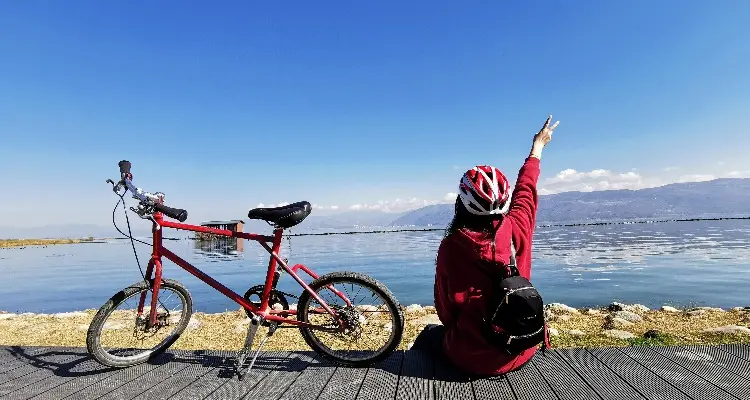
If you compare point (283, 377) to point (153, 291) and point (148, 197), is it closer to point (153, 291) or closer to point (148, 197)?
point (153, 291)

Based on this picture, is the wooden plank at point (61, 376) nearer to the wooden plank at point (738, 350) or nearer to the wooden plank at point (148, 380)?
the wooden plank at point (148, 380)

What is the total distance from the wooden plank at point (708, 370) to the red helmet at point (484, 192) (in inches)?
103

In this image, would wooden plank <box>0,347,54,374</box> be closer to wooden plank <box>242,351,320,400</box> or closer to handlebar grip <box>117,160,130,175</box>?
handlebar grip <box>117,160,130,175</box>

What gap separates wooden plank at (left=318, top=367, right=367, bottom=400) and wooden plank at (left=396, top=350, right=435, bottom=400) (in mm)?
417

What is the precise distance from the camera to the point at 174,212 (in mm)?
4875

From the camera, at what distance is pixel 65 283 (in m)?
24.3

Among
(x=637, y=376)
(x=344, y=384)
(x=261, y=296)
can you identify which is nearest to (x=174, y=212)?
(x=261, y=296)

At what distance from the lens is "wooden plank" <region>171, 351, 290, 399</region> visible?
4074 millimetres

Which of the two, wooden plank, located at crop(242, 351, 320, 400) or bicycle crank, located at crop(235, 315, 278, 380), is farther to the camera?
bicycle crank, located at crop(235, 315, 278, 380)

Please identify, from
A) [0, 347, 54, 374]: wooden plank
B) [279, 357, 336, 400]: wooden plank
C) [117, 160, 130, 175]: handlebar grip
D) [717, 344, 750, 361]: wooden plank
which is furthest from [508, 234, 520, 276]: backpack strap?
[0, 347, 54, 374]: wooden plank

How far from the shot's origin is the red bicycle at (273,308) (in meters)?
4.78

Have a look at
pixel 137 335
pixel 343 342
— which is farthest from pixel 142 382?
pixel 343 342

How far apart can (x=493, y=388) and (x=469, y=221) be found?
161 cm

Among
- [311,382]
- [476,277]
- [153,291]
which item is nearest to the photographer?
[476,277]
